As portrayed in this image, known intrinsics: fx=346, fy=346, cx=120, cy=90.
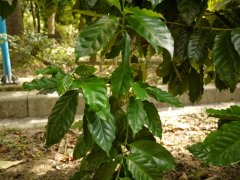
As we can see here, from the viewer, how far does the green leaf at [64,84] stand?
1.04 meters

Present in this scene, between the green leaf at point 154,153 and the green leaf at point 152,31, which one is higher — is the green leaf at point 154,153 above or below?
below

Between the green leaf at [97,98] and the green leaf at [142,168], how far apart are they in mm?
252

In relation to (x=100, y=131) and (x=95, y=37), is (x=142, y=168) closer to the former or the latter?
(x=100, y=131)

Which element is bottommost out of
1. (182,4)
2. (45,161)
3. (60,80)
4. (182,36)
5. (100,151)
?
(45,161)

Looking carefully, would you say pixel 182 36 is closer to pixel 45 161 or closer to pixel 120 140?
pixel 120 140

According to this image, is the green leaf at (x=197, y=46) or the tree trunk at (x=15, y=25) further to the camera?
the tree trunk at (x=15, y=25)

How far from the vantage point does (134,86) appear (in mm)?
1146

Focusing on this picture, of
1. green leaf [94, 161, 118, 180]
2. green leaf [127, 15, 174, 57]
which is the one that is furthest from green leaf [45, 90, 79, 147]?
green leaf [127, 15, 174, 57]

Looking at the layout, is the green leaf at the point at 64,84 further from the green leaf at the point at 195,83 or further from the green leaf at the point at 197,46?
the green leaf at the point at 195,83

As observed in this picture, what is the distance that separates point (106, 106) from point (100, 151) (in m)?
0.38

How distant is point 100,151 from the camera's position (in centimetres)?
134

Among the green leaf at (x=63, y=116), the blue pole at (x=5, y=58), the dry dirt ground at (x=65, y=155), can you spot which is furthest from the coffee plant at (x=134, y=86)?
the blue pole at (x=5, y=58)

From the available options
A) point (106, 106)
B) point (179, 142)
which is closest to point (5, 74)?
point (179, 142)

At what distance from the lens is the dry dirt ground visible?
234 cm
